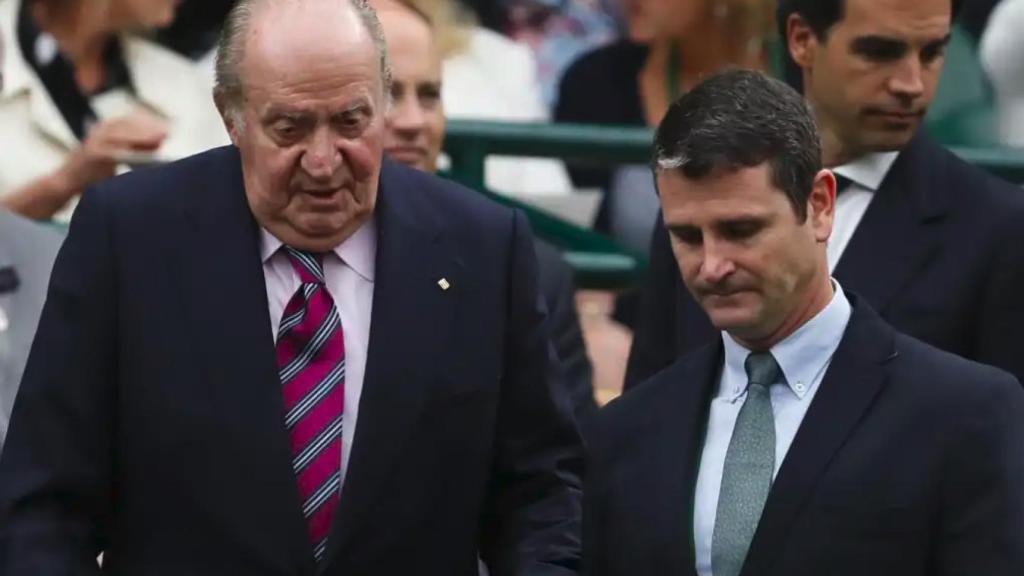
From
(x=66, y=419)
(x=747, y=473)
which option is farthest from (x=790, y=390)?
(x=66, y=419)

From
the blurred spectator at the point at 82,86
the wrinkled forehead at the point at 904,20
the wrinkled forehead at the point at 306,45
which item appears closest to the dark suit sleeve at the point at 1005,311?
the wrinkled forehead at the point at 904,20

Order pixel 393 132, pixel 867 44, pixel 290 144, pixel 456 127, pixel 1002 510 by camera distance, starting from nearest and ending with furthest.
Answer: pixel 1002 510 → pixel 290 144 → pixel 867 44 → pixel 393 132 → pixel 456 127

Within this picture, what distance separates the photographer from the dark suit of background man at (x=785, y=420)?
13.2 ft

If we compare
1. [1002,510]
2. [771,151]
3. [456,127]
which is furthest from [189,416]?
[456,127]

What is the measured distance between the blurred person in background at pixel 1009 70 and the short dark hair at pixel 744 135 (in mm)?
3011

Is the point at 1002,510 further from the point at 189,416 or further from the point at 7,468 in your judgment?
the point at 7,468

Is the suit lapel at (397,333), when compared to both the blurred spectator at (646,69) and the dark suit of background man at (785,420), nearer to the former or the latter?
the dark suit of background man at (785,420)

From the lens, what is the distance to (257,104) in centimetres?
429

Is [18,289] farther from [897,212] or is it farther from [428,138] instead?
[897,212]

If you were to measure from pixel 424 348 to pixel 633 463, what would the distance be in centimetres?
41

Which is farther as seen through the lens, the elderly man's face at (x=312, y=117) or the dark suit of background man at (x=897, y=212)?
the dark suit of background man at (x=897, y=212)

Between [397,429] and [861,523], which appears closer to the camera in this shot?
[861,523]

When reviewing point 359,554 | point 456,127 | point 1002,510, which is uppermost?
point 1002,510

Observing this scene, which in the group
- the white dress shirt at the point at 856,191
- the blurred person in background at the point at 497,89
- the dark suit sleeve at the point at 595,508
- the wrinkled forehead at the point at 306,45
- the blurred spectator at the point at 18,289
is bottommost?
the blurred person in background at the point at 497,89
